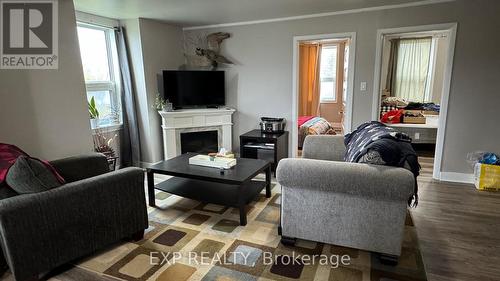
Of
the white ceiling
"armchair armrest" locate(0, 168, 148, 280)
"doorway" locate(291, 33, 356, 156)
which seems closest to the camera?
"armchair armrest" locate(0, 168, 148, 280)

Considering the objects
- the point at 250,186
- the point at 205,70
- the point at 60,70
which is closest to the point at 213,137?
the point at 205,70

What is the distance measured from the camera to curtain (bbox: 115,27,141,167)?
4.07 m

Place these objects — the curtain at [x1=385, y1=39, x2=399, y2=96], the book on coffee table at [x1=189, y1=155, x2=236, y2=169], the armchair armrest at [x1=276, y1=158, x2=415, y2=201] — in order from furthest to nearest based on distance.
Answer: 1. the curtain at [x1=385, y1=39, x2=399, y2=96]
2. the book on coffee table at [x1=189, y1=155, x2=236, y2=169]
3. the armchair armrest at [x1=276, y1=158, x2=415, y2=201]

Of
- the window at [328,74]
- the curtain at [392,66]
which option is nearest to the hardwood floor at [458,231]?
the curtain at [392,66]

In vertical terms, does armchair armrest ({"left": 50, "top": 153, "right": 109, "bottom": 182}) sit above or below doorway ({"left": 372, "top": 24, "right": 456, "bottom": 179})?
below

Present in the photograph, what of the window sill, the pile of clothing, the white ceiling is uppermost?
the white ceiling

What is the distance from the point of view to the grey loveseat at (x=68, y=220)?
167 centimetres

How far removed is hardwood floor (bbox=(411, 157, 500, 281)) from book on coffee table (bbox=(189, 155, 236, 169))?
1812mm

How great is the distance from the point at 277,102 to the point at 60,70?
289cm

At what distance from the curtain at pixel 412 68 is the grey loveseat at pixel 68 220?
619 cm

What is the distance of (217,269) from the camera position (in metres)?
1.96

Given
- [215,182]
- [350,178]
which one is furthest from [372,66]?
[215,182]

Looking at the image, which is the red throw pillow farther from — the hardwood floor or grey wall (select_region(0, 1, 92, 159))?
the hardwood floor

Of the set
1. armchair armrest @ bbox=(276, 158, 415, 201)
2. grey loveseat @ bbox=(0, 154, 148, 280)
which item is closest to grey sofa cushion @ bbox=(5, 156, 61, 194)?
grey loveseat @ bbox=(0, 154, 148, 280)
